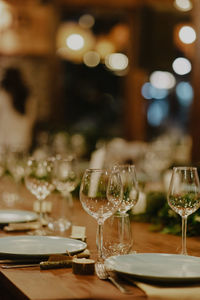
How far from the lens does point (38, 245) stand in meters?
1.81

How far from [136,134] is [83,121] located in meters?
2.37

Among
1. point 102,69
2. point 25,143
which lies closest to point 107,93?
point 102,69

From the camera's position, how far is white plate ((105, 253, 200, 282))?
138cm

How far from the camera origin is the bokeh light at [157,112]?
12164mm

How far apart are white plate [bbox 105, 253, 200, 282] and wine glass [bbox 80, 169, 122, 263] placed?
5.2 inches

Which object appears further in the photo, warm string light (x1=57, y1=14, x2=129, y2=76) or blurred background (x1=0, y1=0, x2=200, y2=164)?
warm string light (x1=57, y1=14, x2=129, y2=76)

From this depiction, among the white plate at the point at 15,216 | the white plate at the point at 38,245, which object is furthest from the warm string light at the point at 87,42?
the white plate at the point at 38,245

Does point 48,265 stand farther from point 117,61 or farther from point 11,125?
point 117,61

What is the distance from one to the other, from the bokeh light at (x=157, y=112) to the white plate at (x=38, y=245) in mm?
10257

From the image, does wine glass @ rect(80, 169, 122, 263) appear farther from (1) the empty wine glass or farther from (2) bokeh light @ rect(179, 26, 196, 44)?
(2) bokeh light @ rect(179, 26, 196, 44)

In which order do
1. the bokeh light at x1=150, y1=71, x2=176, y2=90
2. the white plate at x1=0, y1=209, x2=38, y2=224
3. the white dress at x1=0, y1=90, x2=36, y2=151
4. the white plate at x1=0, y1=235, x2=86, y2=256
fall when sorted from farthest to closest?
1. the bokeh light at x1=150, y1=71, x2=176, y2=90
2. the white dress at x1=0, y1=90, x2=36, y2=151
3. the white plate at x1=0, y1=209, x2=38, y2=224
4. the white plate at x1=0, y1=235, x2=86, y2=256

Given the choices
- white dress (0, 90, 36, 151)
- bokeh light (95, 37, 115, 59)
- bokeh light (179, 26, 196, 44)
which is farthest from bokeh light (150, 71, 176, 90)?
bokeh light (179, 26, 196, 44)

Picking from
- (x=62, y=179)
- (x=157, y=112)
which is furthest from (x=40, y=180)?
(x=157, y=112)

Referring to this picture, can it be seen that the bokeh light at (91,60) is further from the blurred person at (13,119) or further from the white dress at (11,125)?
the white dress at (11,125)
